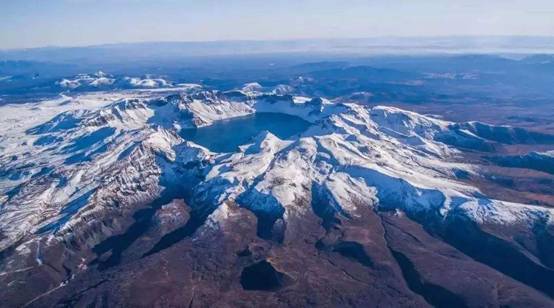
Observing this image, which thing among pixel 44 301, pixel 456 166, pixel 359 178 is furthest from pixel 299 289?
pixel 456 166

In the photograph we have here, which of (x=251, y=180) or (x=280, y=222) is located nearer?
(x=280, y=222)

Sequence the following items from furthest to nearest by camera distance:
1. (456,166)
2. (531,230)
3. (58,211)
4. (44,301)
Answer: (456,166)
(58,211)
(531,230)
(44,301)

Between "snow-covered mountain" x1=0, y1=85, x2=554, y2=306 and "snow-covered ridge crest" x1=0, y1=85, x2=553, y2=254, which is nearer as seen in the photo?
"snow-covered mountain" x1=0, y1=85, x2=554, y2=306

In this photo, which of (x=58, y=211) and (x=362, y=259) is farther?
(x=58, y=211)

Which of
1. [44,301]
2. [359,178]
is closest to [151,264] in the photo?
[44,301]

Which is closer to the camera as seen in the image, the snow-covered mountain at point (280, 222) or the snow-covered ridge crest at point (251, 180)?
the snow-covered mountain at point (280, 222)

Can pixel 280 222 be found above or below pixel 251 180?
below

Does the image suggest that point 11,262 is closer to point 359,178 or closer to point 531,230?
point 359,178

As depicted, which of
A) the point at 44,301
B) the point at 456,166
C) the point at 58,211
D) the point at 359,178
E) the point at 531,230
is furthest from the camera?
the point at 456,166
